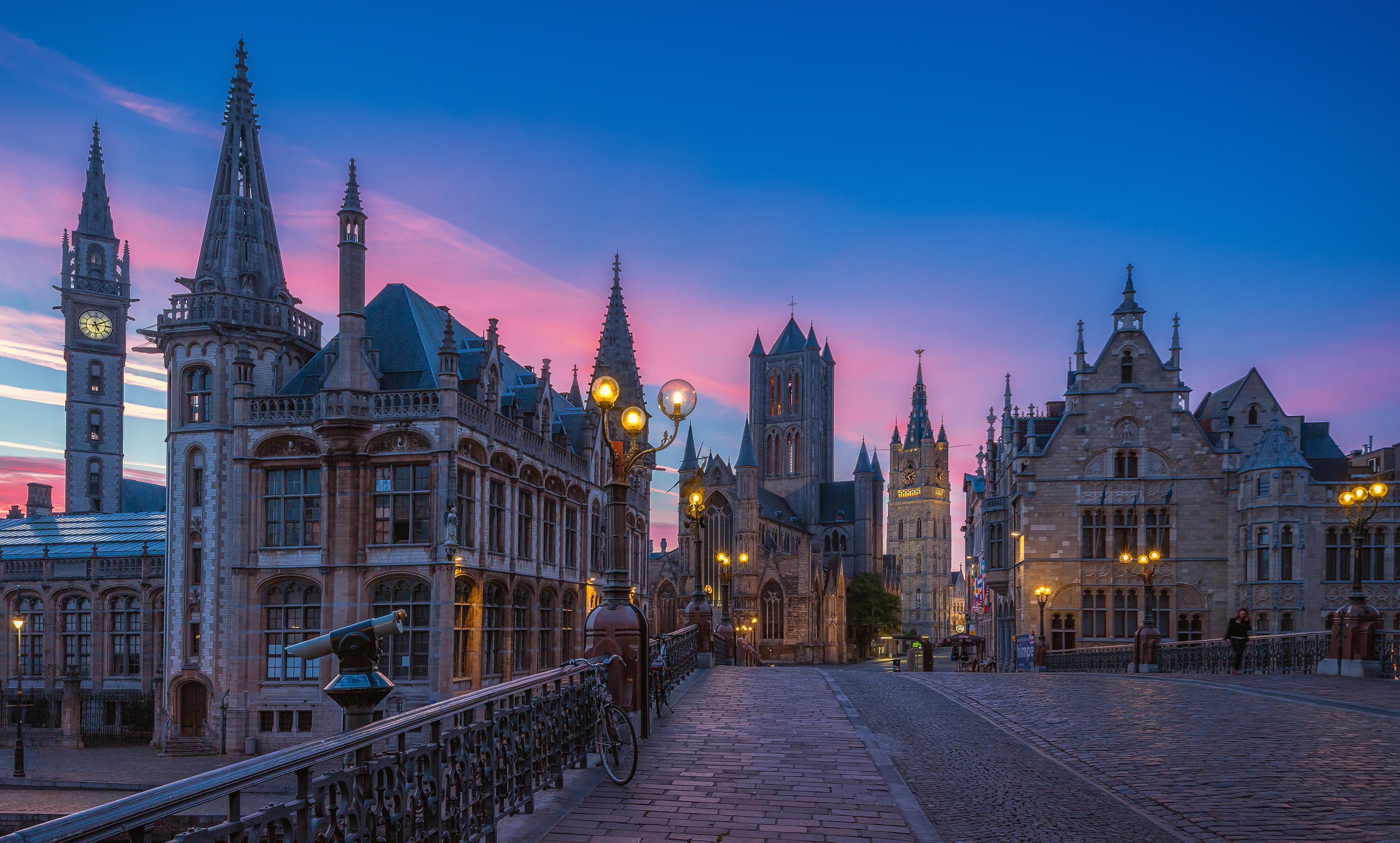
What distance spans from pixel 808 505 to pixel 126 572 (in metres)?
77.1

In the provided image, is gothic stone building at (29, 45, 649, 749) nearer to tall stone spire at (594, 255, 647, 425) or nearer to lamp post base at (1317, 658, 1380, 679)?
tall stone spire at (594, 255, 647, 425)

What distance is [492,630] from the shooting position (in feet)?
107

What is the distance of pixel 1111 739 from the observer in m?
13.1

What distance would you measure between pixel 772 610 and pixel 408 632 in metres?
60.5

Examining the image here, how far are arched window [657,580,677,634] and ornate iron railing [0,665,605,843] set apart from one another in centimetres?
6876

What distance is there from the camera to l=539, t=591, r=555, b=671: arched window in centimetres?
3741

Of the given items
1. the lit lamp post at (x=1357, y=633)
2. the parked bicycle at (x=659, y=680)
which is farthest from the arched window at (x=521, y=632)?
the lit lamp post at (x=1357, y=633)

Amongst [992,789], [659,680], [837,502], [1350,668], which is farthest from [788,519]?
[992,789]

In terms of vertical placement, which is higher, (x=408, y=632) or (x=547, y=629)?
Answer: (x=408, y=632)

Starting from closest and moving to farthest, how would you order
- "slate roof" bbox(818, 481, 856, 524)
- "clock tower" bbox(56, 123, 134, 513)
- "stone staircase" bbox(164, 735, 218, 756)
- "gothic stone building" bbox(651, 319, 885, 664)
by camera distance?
1. "stone staircase" bbox(164, 735, 218, 756)
2. "clock tower" bbox(56, 123, 134, 513)
3. "gothic stone building" bbox(651, 319, 885, 664)
4. "slate roof" bbox(818, 481, 856, 524)

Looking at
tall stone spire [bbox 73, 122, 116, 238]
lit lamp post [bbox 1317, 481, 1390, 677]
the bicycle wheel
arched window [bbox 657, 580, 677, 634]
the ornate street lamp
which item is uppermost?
tall stone spire [bbox 73, 122, 116, 238]

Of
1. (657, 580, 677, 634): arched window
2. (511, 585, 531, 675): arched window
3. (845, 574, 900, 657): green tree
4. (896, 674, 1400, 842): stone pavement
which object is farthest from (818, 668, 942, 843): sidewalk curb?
(845, 574, 900, 657): green tree

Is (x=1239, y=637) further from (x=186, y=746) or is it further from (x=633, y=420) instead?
(x=186, y=746)

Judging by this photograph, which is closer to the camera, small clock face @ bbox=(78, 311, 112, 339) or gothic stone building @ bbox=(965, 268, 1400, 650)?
gothic stone building @ bbox=(965, 268, 1400, 650)
